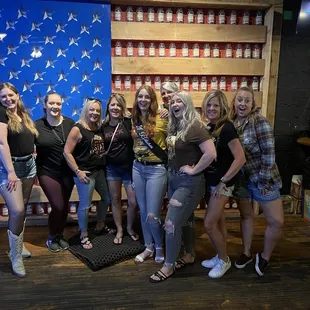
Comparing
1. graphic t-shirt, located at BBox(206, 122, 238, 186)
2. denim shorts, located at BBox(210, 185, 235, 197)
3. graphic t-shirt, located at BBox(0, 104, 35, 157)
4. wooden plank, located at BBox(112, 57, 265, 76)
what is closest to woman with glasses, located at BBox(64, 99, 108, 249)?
→ graphic t-shirt, located at BBox(0, 104, 35, 157)

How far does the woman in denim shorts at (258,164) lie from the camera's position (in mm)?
2361

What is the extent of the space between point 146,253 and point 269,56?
2.53 metres

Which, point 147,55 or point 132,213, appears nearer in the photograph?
point 132,213

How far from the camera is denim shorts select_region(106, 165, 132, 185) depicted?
2934 millimetres

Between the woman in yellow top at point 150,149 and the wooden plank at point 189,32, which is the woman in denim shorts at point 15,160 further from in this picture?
the wooden plank at point 189,32

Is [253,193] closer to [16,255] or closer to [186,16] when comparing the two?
[16,255]

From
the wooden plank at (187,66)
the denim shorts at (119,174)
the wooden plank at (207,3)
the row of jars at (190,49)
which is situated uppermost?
the wooden plank at (207,3)

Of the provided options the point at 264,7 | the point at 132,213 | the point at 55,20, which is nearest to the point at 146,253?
the point at 132,213

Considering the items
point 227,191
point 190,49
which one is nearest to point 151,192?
point 227,191

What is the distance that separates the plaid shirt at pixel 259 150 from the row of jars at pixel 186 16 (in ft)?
5.63

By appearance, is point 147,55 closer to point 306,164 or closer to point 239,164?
point 239,164

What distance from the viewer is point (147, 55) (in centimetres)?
361

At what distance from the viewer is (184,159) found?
7.59 feet

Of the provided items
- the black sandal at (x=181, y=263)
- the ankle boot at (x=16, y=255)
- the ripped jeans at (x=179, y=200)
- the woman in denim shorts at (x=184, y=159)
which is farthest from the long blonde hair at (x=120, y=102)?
the black sandal at (x=181, y=263)
